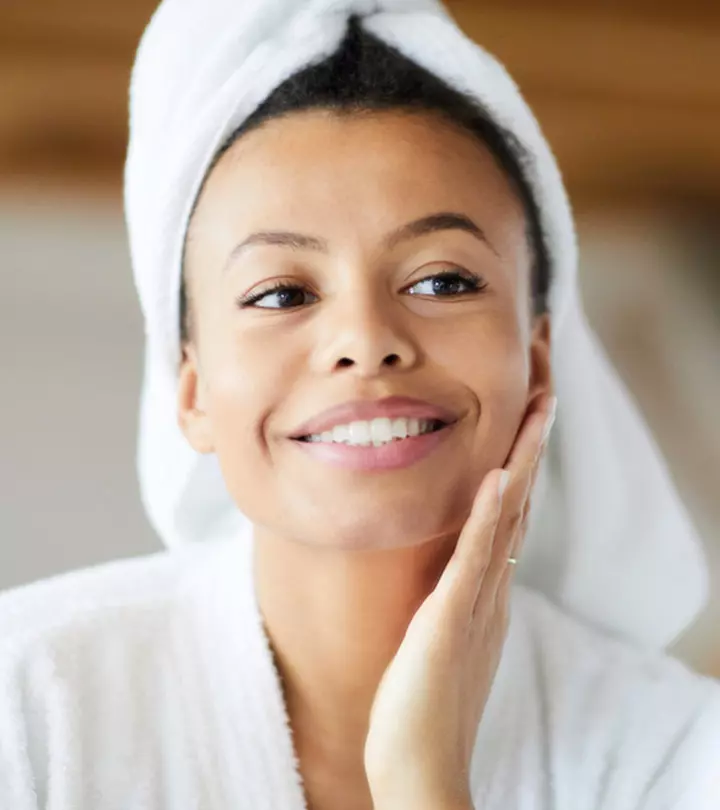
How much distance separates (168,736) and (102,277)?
0.43 meters

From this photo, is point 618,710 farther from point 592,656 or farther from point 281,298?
point 281,298

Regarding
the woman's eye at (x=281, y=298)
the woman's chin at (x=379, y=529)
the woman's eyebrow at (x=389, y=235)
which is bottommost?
the woman's chin at (x=379, y=529)

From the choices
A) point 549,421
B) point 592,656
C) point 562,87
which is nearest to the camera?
point 549,421

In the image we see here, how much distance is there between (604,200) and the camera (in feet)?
3.34

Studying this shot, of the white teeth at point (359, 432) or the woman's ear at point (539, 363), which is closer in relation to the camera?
the white teeth at point (359, 432)

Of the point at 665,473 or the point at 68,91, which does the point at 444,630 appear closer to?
the point at 665,473

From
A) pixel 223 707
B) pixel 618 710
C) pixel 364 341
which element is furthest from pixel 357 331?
pixel 618 710

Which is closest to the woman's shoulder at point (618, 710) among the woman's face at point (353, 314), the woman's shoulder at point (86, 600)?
the woman's face at point (353, 314)

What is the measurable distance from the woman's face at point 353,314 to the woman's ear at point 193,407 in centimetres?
5

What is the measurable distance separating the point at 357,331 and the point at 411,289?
0.22 ft

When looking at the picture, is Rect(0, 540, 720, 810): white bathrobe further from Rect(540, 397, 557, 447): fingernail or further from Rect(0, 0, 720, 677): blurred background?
Rect(540, 397, 557, 447): fingernail

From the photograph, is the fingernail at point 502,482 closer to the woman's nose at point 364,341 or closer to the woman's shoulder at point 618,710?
the woman's nose at point 364,341

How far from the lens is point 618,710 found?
0.84 m

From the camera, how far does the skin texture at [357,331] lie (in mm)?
672
